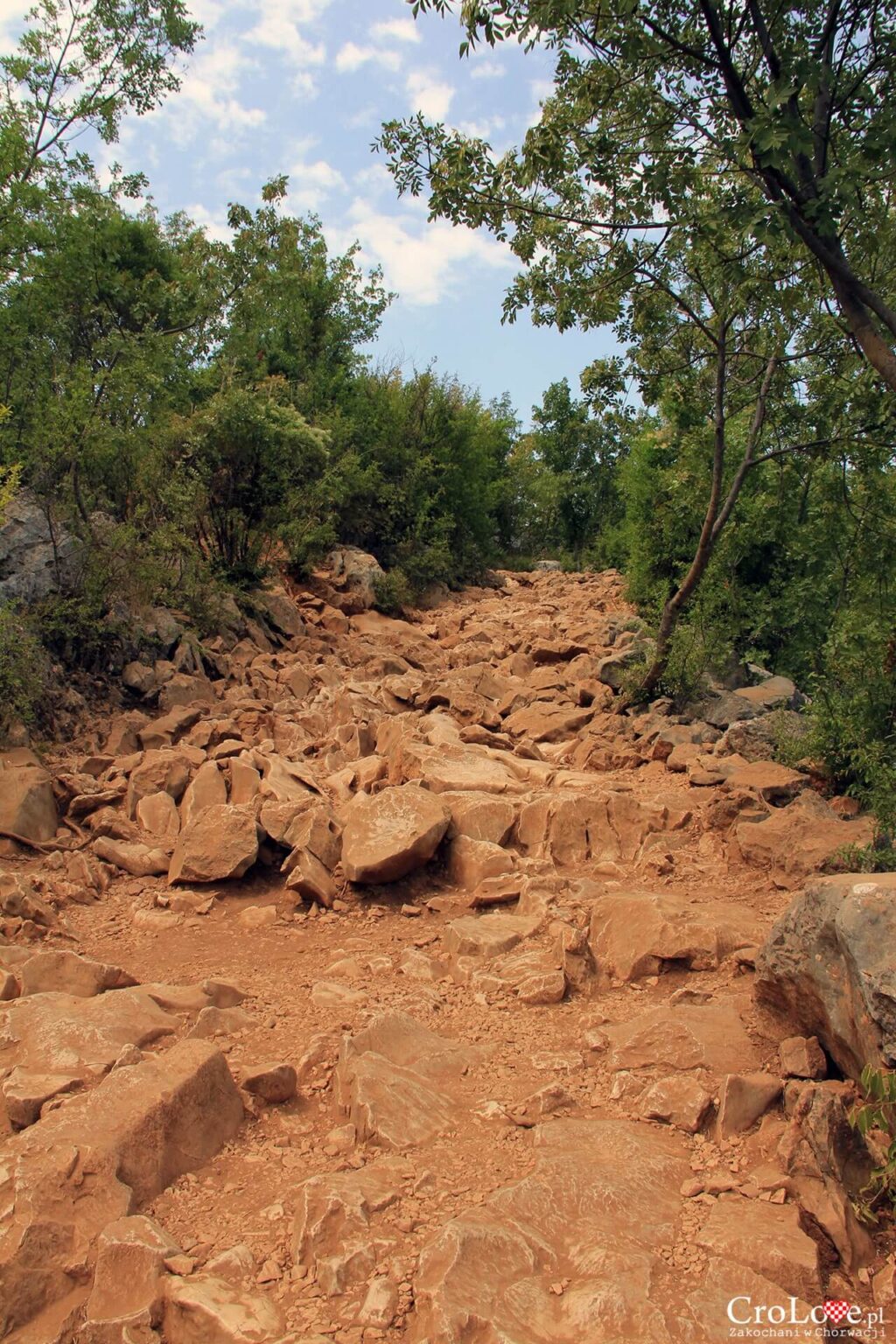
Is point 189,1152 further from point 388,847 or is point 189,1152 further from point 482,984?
point 388,847

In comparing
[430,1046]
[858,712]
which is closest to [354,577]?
[858,712]

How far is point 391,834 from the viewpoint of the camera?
18.0ft

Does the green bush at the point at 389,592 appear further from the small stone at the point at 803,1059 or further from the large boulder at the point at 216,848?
the small stone at the point at 803,1059

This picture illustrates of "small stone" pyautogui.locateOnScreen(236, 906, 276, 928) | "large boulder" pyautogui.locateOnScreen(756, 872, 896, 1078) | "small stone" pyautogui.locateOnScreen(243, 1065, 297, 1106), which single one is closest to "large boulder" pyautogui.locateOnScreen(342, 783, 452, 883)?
"small stone" pyautogui.locateOnScreen(236, 906, 276, 928)

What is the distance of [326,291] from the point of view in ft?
66.5

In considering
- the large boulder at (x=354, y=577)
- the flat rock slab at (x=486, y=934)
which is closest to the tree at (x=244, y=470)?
the large boulder at (x=354, y=577)

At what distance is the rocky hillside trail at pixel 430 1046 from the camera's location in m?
2.25

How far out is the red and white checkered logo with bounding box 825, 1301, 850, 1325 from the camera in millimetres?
2154

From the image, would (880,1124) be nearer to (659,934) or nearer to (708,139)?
(659,934)

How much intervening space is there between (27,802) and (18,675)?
129 cm

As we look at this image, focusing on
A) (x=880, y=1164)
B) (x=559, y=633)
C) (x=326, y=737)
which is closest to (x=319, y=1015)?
(x=880, y=1164)

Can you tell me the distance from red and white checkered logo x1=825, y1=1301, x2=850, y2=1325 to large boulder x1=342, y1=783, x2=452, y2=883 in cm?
337

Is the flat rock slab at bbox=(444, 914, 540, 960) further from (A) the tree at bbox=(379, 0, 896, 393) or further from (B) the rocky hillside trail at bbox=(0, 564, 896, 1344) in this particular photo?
(A) the tree at bbox=(379, 0, 896, 393)

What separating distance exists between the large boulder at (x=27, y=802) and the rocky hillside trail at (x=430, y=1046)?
3cm
